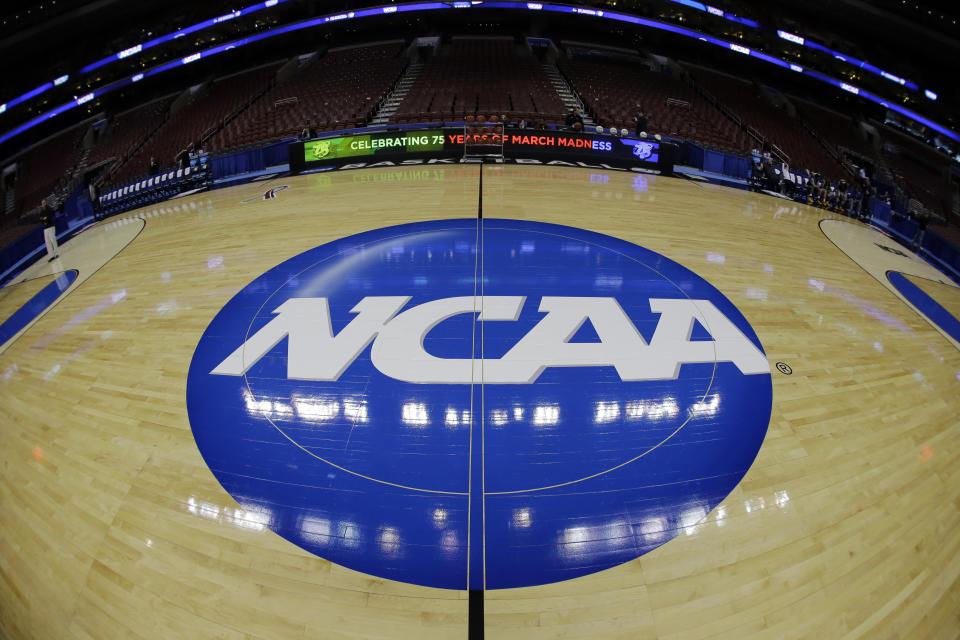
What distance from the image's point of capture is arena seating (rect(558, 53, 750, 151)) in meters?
16.9

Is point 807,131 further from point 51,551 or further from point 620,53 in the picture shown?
point 51,551

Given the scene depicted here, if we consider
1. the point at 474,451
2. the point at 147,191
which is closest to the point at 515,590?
the point at 474,451

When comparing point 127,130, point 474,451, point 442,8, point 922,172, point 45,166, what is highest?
point 442,8

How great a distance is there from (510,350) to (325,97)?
59.8 feet

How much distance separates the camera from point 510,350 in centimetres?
591

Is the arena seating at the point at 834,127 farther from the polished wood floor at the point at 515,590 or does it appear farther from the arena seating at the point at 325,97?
the arena seating at the point at 325,97

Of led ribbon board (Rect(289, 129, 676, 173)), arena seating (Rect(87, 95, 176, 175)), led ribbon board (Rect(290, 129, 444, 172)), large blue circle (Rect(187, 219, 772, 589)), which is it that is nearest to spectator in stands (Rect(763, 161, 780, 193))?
led ribbon board (Rect(289, 129, 676, 173))

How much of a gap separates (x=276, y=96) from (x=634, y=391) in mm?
21636

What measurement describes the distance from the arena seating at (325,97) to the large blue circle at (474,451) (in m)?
12.9

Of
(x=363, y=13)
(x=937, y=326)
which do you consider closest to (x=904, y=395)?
(x=937, y=326)

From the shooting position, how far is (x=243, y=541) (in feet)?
12.2

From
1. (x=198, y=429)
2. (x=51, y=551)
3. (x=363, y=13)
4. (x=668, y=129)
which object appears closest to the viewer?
(x=51, y=551)

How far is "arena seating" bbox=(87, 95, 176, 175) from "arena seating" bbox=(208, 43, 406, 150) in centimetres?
483

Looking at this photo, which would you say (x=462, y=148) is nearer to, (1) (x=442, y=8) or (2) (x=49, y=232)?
(2) (x=49, y=232)
